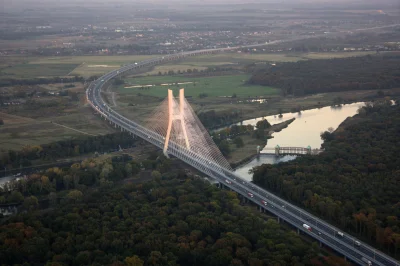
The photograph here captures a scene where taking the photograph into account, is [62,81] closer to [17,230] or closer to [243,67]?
[243,67]

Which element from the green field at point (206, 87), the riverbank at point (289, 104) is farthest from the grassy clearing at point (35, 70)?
the riverbank at point (289, 104)

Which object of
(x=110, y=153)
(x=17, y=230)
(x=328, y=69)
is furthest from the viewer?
(x=328, y=69)

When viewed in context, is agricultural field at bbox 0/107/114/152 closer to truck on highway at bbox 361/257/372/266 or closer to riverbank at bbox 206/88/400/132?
riverbank at bbox 206/88/400/132

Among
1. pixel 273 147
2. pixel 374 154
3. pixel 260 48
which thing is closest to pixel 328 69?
pixel 260 48

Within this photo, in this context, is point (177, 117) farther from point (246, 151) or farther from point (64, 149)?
point (64, 149)

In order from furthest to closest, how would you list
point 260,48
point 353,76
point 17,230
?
point 260,48 < point 353,76 < point 17,230

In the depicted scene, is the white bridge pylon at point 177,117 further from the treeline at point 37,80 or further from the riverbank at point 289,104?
the treeline at point 37,80
